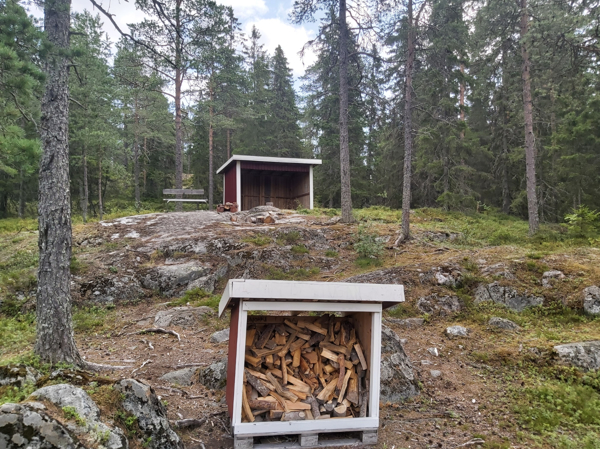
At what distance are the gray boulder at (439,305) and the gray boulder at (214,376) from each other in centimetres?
450

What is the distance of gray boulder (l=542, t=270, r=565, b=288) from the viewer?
24.0ft

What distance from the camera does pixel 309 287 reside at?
365cm

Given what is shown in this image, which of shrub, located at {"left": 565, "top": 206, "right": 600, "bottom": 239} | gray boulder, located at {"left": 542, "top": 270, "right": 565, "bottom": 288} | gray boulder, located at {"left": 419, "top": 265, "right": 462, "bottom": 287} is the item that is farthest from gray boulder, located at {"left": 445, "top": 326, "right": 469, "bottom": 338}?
shrub, located at {"left": 565, "top": 206, "right": 600, "bottom": 239}

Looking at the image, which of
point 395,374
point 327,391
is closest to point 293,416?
point 327,391

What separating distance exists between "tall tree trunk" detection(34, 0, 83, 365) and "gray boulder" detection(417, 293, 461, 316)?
629 centimetres

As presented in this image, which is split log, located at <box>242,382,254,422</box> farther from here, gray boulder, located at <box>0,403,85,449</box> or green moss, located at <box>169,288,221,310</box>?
green moss, located at <box>169,288,221,310</box>

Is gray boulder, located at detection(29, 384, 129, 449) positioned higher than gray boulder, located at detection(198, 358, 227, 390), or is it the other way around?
gray boulder, located at detection(29, 384, 129, 449)

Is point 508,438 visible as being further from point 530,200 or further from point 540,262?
point 530,200

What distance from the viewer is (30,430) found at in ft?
7.29

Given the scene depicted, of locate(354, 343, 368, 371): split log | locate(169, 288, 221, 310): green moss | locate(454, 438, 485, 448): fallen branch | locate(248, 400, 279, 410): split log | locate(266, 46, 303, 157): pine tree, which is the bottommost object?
locate(454, 438, 485, 448): fallen branch

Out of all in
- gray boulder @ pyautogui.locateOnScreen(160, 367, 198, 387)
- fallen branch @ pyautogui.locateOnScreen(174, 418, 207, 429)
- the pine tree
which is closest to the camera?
fallen branch @ pyautogui.locateOnScreen(174, 418, 207, 429)

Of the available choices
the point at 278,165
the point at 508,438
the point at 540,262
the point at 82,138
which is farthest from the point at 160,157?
the point at 508,438

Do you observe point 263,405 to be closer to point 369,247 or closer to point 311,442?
point 311,442

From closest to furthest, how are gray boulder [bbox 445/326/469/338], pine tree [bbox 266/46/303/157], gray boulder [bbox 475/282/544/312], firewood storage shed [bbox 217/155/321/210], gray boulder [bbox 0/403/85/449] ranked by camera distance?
gray boulder [bbox 0/403/85/449]
gray boulder [bbox 445/326/469/338]
gray boulder [bbox 475/282/544/312]
firewood storage shed [bbox 217/155/321/210]
pine tree [bbox 266/46/303/157]
